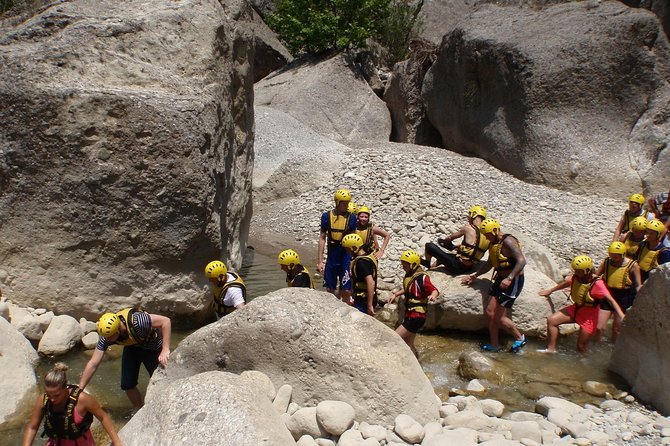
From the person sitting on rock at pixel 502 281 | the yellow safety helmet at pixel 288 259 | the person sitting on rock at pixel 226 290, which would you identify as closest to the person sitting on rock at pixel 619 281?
the person sitting on rock at pixel 502 281

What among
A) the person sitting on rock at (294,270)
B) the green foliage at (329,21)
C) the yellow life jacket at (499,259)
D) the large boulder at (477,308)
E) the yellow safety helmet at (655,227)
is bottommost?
the large boulder at (477,308)

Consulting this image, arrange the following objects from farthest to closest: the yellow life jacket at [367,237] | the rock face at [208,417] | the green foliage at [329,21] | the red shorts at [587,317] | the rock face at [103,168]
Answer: the green foliage at [329,21], the yellow life jacket at [367,237], the red shorts at [587,317], the rock face at [103,168], the rock face at [208,417]

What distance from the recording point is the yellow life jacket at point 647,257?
826 centimetres

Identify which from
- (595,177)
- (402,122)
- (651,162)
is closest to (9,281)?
(595,177)

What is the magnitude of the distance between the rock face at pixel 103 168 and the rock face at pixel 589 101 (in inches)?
341

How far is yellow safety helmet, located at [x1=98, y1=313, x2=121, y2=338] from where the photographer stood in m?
5.67

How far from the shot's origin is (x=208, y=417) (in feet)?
15.0

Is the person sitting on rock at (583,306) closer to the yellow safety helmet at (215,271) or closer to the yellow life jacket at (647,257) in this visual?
the yellow life jacket at (647,257)

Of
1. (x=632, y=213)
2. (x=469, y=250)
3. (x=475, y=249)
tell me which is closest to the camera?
(x=475, y=249)

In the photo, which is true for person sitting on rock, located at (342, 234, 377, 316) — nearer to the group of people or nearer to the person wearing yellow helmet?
the group of people

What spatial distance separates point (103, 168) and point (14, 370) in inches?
92.4

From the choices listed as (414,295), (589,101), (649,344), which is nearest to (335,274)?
(414,295)

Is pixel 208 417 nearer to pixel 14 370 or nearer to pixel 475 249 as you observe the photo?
pixel 14 370

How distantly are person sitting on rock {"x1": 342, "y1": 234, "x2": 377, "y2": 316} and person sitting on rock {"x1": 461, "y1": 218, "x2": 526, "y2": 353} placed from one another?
58.5 inches
